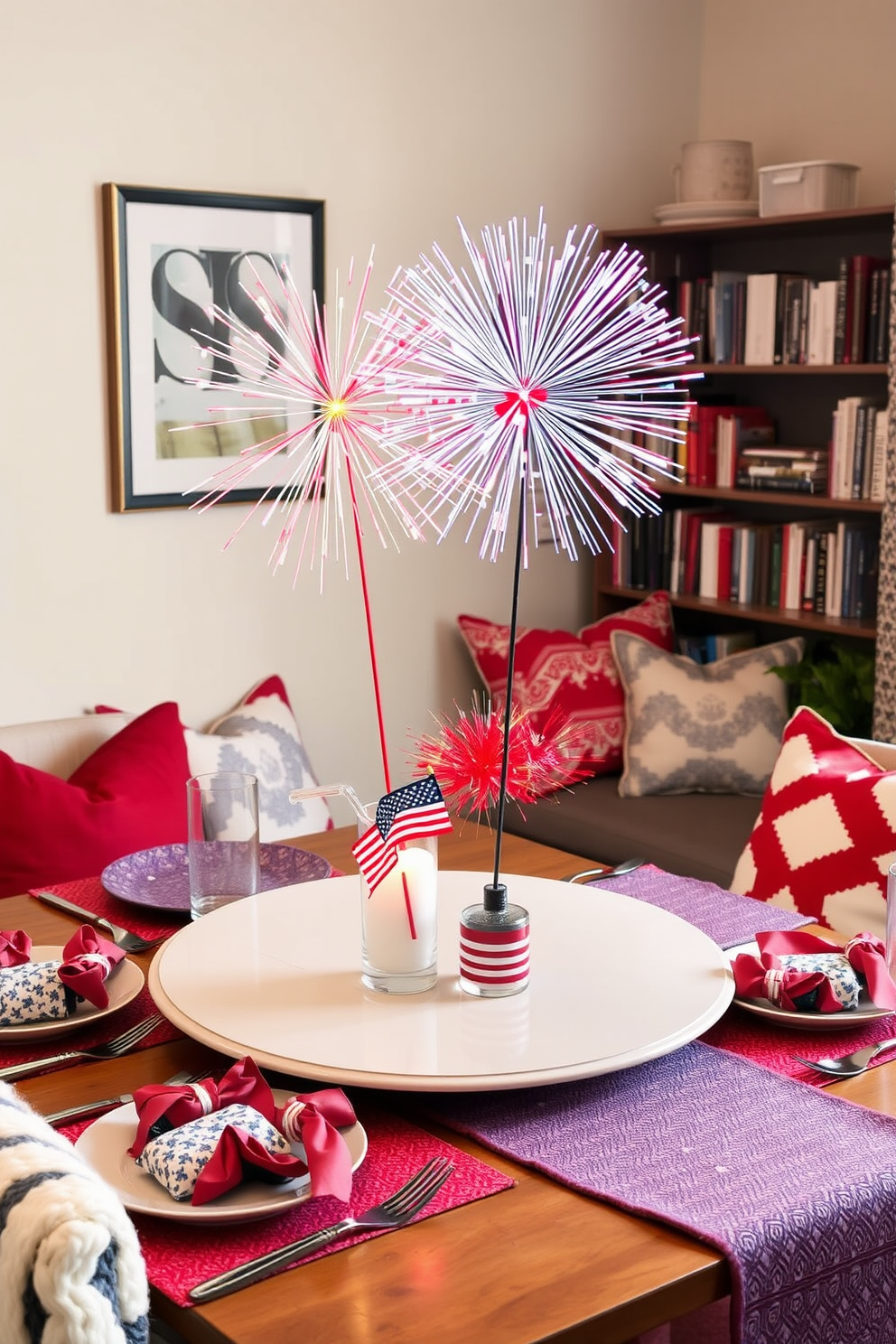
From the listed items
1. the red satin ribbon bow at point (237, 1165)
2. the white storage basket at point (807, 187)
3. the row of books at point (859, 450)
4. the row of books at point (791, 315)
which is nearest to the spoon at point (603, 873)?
the red satin ribbon bow at point (237, 1165)

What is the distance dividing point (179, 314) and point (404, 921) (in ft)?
6.40

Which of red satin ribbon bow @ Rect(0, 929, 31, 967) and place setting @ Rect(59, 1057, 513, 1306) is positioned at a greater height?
red satin ribbon bow @ Rect(0, 929, 31, 967)

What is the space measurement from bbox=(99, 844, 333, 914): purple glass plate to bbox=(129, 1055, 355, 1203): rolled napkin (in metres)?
0.58

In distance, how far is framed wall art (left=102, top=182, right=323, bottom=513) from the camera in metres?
2.93

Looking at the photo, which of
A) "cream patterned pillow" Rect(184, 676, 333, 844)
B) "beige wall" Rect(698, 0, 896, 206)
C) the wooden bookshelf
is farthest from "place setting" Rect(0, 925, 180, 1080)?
"beige wall" Rect(698, 0, 896, 206)

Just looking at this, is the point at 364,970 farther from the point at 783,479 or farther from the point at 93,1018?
the point at 783,479

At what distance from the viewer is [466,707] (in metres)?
3.73

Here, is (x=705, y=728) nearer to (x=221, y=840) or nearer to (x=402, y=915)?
(x=221, y=840)

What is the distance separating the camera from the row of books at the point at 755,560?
11.0ft

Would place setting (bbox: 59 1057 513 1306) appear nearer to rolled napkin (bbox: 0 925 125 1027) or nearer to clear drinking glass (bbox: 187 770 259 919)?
rolled napkin (bbox: 0 925 125 1027)

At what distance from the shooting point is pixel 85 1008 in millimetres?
1469

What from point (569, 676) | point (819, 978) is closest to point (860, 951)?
point (819, 978)

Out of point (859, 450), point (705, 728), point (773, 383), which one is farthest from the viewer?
point (773, 383)

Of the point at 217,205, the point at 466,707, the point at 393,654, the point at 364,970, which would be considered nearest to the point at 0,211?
the point at 217,205
